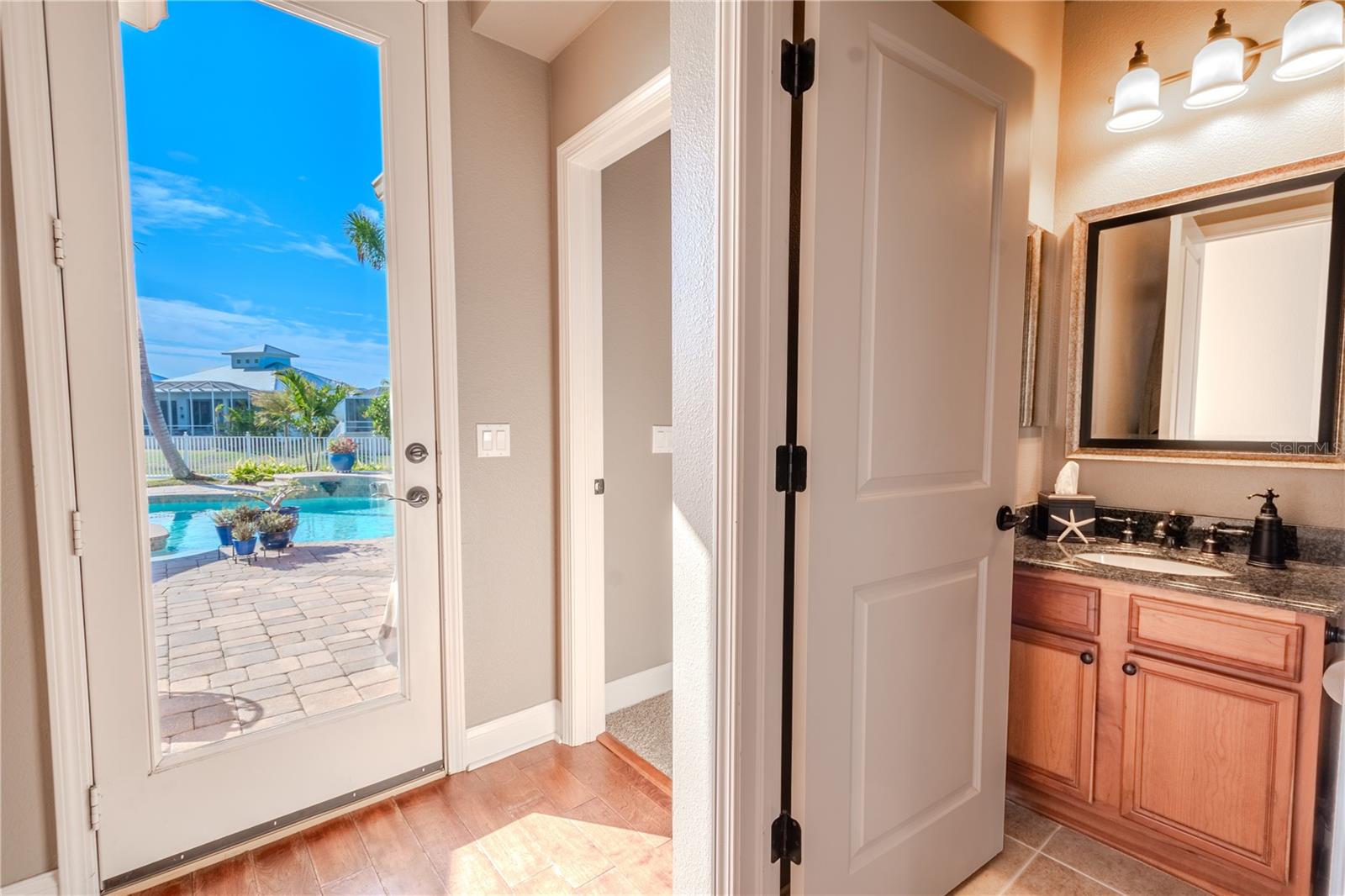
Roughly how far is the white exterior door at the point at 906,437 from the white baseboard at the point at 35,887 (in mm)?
1850

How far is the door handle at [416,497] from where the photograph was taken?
187 cm

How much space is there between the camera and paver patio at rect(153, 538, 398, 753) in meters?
1.57

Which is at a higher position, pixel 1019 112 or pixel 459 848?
pixel 1019 112

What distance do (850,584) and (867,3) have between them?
48.4 inches

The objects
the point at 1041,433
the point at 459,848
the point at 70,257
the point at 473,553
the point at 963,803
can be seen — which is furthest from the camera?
the point at 1041,433

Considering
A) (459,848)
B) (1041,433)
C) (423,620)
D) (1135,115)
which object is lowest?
(459,848)

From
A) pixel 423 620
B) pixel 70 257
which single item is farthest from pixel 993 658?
pixel 70 257

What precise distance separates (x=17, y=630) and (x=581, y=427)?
61.6 inches

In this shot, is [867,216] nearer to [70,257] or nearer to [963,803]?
[963,803]

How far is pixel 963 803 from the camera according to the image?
1510mm

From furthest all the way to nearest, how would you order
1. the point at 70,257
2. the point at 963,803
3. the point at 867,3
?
1. the point at 963,803
2. the point at 70,257
3. the point at 867,3

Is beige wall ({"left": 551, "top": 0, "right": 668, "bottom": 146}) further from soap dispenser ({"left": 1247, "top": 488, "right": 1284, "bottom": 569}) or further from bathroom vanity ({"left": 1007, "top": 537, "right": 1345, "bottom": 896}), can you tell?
soap dispenser ({"left": 1247, "top": 488, "right": 1284, "bottom": 569})

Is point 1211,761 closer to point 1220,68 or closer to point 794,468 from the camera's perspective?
point 794,468

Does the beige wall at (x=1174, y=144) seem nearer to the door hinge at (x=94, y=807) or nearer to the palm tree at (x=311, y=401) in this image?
the palm tree at (x=311, y=401)
